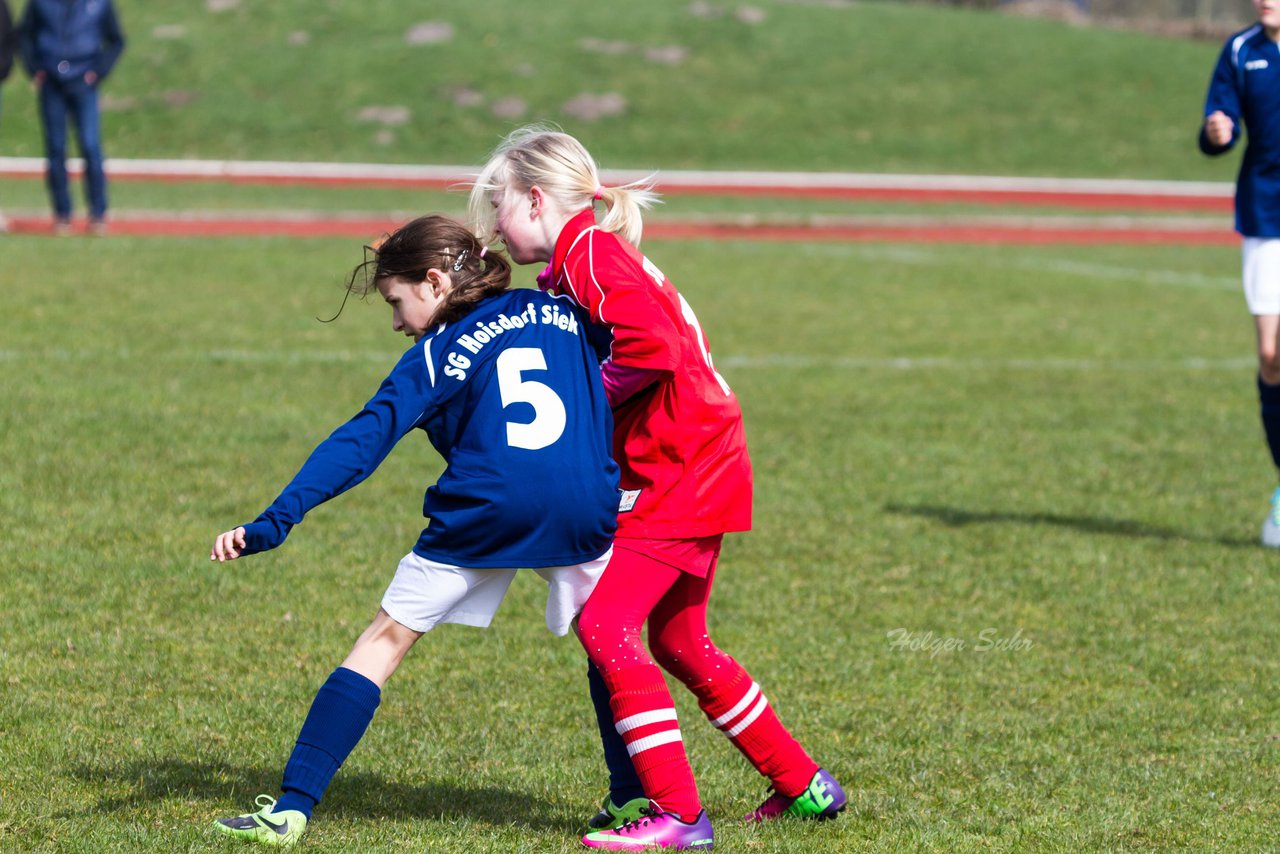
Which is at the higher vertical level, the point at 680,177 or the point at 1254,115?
the point at 1254,115

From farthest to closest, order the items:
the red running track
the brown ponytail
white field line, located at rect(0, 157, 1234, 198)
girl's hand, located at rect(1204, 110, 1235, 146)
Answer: white field line, located at rect(0, 157, 1234, 198) < the red running track < girl's hand, located at rect(1204, 110, 1235, 146) < the brown ponytail

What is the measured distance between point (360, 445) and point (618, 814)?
1.05m

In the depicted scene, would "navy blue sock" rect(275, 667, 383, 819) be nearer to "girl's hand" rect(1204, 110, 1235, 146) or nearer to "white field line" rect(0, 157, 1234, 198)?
"girl's hand" rect(1204, 110, 1235, 146)

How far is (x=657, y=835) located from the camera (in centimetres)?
369

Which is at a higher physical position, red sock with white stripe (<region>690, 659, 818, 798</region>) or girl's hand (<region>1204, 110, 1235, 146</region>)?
girl's hand (<region>1204, 110, 1235, 146</region>)

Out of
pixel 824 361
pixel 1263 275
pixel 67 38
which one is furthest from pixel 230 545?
pixel 67 38

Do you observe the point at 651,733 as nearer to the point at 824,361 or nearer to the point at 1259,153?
the point at 1259,153

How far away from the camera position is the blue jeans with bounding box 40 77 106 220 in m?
15.6

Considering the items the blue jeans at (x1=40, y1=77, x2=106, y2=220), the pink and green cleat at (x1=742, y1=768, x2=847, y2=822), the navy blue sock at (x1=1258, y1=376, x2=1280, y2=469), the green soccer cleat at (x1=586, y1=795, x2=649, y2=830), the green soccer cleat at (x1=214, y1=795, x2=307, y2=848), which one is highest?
the green soccer cleat at (x1=214, y1=795, x2=307, y2=848)

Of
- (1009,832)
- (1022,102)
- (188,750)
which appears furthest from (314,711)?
(1022,102)

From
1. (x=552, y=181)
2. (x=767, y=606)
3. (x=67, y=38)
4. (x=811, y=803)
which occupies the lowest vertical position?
(x=67, y=38)

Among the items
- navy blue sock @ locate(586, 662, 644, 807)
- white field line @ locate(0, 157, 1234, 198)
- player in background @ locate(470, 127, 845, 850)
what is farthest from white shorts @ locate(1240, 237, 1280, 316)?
white field line @ locate(0, 157, 1234, 198)

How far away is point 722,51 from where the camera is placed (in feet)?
118

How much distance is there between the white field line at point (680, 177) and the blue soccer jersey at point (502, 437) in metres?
21.3
